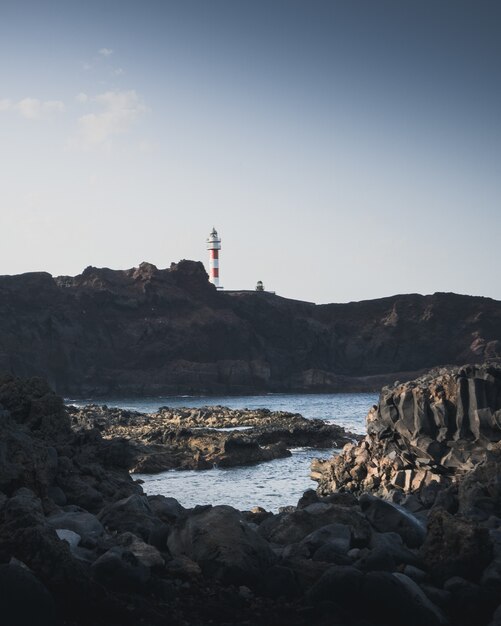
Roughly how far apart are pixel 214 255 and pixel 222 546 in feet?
432

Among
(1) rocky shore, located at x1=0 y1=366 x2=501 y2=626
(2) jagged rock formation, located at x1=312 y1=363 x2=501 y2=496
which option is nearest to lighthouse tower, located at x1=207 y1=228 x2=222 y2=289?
(2) jagged rock formation, located at x1=312 y1=363 x2=501 y2=496

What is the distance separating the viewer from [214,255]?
14150 centimetres

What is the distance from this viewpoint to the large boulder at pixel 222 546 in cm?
1024

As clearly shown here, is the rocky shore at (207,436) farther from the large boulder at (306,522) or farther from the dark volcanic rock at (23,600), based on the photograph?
the dark volcanic rock at (23,600)

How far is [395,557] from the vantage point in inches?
429

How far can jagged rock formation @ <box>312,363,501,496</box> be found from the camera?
2411 centimetres

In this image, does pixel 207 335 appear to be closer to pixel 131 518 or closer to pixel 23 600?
pixel 131 518

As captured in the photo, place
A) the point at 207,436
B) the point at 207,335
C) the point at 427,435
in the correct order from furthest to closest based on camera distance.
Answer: the point at 207,335 → the point at 207,436 → the point at 427,435

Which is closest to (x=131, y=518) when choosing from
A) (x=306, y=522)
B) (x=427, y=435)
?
(x=306, y=522)

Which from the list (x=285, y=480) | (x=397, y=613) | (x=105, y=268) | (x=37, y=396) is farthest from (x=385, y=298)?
(x=397, y=613)

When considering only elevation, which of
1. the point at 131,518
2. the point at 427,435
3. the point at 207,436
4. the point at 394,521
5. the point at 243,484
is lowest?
the point at 243,484

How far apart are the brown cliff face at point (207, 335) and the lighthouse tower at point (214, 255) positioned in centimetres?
361

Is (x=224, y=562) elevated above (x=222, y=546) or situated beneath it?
situated beneath

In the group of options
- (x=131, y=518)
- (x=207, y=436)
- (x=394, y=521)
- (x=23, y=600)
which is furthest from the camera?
(x=207, y=436)
